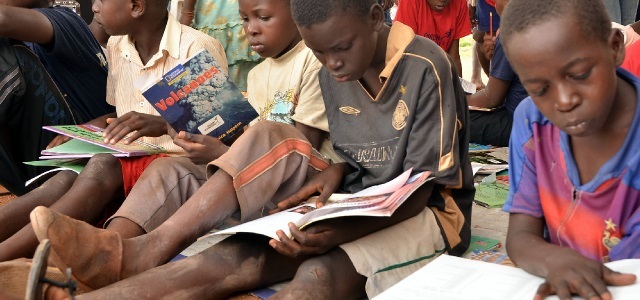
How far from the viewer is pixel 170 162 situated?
2.35m

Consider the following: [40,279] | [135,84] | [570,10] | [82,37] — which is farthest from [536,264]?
[82,37]

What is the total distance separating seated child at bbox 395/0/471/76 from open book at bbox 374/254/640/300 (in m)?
3.36

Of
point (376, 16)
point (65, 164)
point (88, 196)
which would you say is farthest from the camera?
Answer: point (65, 164)

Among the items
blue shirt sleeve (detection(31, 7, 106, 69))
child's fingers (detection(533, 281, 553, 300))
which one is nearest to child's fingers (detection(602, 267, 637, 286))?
child's fingers (detection(533, 281, 553, 300))

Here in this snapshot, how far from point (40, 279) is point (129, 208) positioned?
68 centimetres

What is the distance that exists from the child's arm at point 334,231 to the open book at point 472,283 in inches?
13.4

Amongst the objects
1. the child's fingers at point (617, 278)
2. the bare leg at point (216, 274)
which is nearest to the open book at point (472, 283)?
the child's fingers at point (617, 278)

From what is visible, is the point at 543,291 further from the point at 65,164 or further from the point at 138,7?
the point at 138,7

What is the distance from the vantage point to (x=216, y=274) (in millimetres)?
1906

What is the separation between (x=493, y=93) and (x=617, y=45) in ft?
6.51

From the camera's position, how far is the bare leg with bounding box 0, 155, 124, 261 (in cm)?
224

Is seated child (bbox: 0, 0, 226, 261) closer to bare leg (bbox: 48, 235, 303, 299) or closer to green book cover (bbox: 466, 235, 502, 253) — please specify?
bare leg (bbox: 48, 235, 303, 299)

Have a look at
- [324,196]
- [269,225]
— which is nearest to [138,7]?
[324,196]

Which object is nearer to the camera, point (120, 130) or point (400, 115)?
point (400, 115)
